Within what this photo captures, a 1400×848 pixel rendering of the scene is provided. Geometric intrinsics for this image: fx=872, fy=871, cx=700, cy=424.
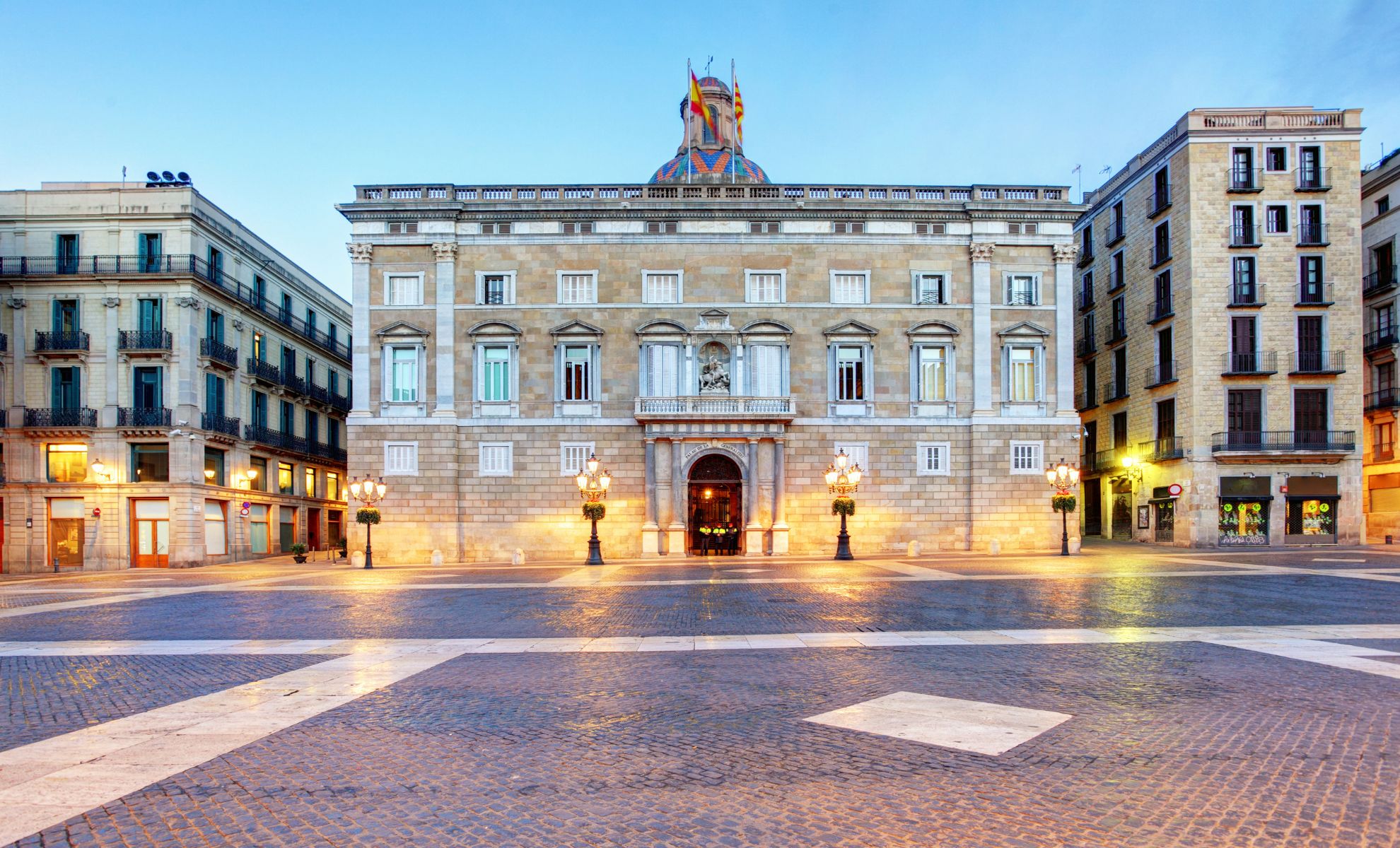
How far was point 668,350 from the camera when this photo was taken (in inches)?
1581

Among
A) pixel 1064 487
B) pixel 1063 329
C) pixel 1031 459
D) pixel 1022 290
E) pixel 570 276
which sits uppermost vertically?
pixel 570 276

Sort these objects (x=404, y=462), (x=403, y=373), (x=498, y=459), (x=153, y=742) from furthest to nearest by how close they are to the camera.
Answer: (x=403, y=373) → (x=498, y=459) → (x=404, y=462) → (x=153, y=742)

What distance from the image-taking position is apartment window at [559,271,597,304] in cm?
4056

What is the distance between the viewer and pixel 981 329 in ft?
133

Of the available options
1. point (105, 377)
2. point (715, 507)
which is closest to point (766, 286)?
point (715, 507)

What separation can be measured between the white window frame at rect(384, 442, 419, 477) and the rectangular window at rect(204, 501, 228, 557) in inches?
420

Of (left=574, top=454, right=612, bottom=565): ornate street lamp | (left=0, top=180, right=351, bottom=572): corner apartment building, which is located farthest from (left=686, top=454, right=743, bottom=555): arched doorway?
(left=0, top=180, right=351, bottom=572): corner apartment building

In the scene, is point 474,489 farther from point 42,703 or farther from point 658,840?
point 658,840

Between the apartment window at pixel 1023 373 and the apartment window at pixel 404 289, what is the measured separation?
27551 mm

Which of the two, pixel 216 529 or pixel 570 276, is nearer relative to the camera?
pixel 570 276

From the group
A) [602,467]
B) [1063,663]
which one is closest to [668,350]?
[602,467]

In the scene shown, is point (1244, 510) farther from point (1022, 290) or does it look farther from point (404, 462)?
point (404, 462)

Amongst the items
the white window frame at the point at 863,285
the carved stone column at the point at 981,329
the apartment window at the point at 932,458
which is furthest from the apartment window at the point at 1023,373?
the white window frame at the point at 863,285

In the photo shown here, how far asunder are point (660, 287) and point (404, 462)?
14.3m
